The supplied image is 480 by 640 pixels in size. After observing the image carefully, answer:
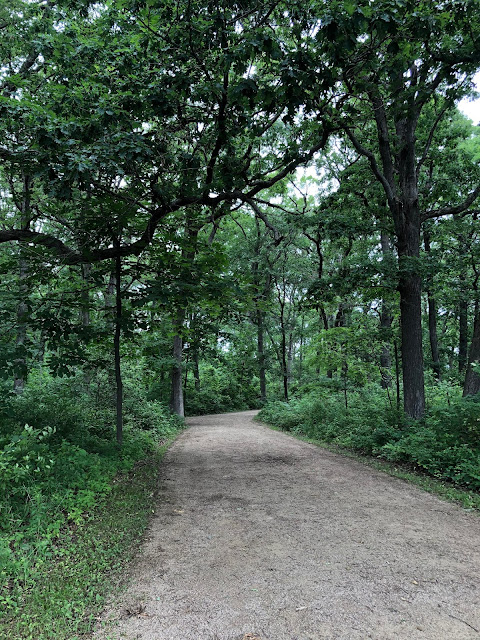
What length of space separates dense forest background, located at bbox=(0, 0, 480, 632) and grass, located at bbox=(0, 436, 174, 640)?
0.17m

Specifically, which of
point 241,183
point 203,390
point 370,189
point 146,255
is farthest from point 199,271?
point 203,390

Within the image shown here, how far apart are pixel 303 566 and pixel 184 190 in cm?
568

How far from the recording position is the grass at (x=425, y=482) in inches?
193

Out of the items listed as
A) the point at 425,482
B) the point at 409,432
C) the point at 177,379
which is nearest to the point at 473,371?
the point at 409,432

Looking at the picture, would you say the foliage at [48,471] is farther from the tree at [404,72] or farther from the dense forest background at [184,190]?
the tree at [404,72]

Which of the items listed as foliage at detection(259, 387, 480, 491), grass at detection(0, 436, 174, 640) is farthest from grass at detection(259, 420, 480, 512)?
grass at detection(0, 436, 174, 640)

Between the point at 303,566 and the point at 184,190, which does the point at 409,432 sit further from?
the point at 184,190

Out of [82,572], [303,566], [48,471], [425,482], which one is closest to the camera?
[82,572]

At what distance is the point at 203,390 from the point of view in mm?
24656

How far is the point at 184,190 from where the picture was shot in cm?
645

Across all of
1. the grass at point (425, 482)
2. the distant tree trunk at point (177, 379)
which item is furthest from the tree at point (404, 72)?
the distant tree trunk at point (177, 379)

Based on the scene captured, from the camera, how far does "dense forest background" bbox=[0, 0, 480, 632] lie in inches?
180

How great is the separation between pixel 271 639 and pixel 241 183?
267 inches

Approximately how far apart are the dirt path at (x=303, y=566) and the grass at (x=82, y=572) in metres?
0.17
